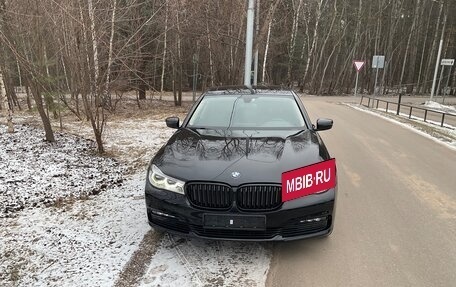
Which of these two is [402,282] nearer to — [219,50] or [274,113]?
[274,113]

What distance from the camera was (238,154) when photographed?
13.2 ft

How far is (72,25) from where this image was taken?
24.1ft

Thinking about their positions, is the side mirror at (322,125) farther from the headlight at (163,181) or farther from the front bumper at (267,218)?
the headlight at (163,181)

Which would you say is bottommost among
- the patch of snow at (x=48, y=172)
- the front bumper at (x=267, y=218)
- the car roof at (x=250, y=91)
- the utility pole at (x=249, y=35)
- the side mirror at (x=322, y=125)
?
the patch of snow at (x=48, y=172)

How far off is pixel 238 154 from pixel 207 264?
1.12 meters

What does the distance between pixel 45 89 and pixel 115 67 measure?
69.8 inches

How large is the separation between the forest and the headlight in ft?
14.6

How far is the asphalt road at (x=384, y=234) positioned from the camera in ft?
12.1

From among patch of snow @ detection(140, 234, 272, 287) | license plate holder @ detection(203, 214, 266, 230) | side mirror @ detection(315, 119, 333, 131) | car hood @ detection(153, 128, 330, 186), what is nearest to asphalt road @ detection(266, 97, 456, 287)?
patch of snow @ detection(140, 234, 272, 287)

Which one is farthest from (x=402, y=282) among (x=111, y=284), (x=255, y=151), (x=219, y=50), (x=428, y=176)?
(x=219, y=50)

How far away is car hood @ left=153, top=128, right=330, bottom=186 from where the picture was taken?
3.69 meters

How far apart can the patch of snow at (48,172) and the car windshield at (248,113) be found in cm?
197

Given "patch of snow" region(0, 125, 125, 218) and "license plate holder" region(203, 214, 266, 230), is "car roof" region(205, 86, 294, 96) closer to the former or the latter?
"patch of snow" region(0, 125, 125, 218)

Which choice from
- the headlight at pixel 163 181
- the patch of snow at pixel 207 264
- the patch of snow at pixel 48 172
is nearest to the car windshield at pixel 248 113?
the headlight at pixel 163 181
